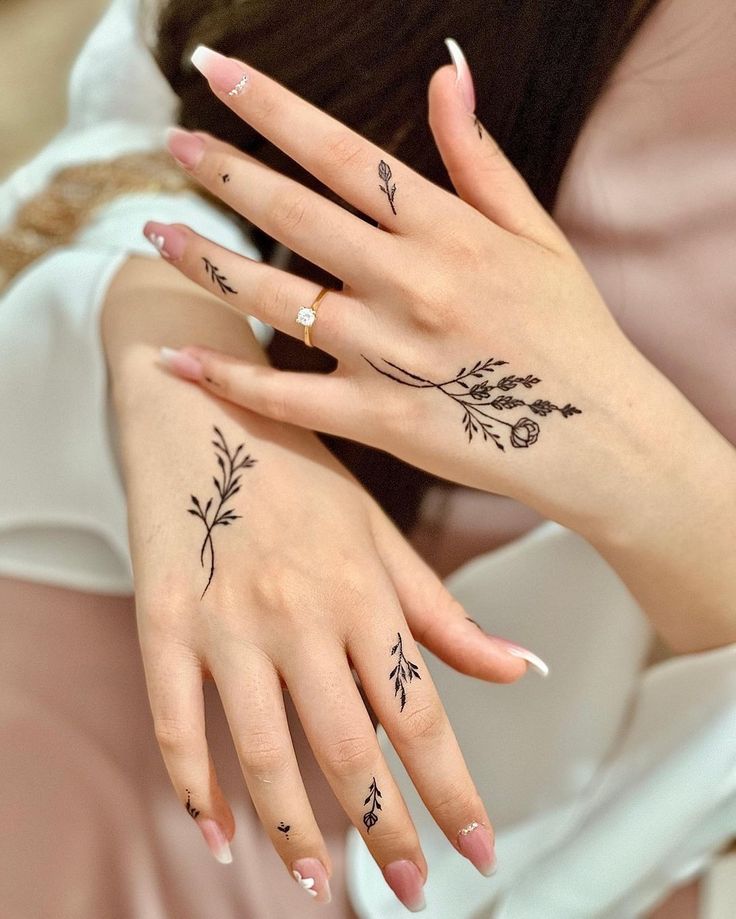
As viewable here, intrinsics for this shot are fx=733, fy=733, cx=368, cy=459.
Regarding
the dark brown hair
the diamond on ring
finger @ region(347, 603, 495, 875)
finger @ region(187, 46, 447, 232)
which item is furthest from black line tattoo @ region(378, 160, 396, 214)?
finger @ region(347, 603, 495, 875)

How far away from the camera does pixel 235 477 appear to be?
2.19 feet

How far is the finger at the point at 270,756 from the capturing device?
1.90 feet

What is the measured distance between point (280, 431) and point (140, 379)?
0.16m

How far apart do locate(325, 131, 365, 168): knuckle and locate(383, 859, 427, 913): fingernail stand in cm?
60

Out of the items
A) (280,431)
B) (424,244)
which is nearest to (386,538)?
(280,431)

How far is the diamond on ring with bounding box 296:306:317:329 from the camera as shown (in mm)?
647

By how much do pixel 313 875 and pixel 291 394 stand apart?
0.41 metres

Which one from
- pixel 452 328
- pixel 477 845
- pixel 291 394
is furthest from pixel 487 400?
pixel 477 845

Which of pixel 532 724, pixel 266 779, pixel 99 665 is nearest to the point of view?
pixel 266 779

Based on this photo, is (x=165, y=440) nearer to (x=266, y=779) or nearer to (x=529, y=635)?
(x=266, y=779)

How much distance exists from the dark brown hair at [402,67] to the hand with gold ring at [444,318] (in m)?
0.11

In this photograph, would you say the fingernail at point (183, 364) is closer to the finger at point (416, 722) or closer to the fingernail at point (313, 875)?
the finger at point (416, 722)

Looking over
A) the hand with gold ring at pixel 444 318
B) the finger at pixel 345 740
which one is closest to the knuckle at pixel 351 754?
the finger at pixel 345 740

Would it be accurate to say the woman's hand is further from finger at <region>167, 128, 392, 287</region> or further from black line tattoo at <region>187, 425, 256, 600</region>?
finger at <region>167, 128, 392, 287</region>
